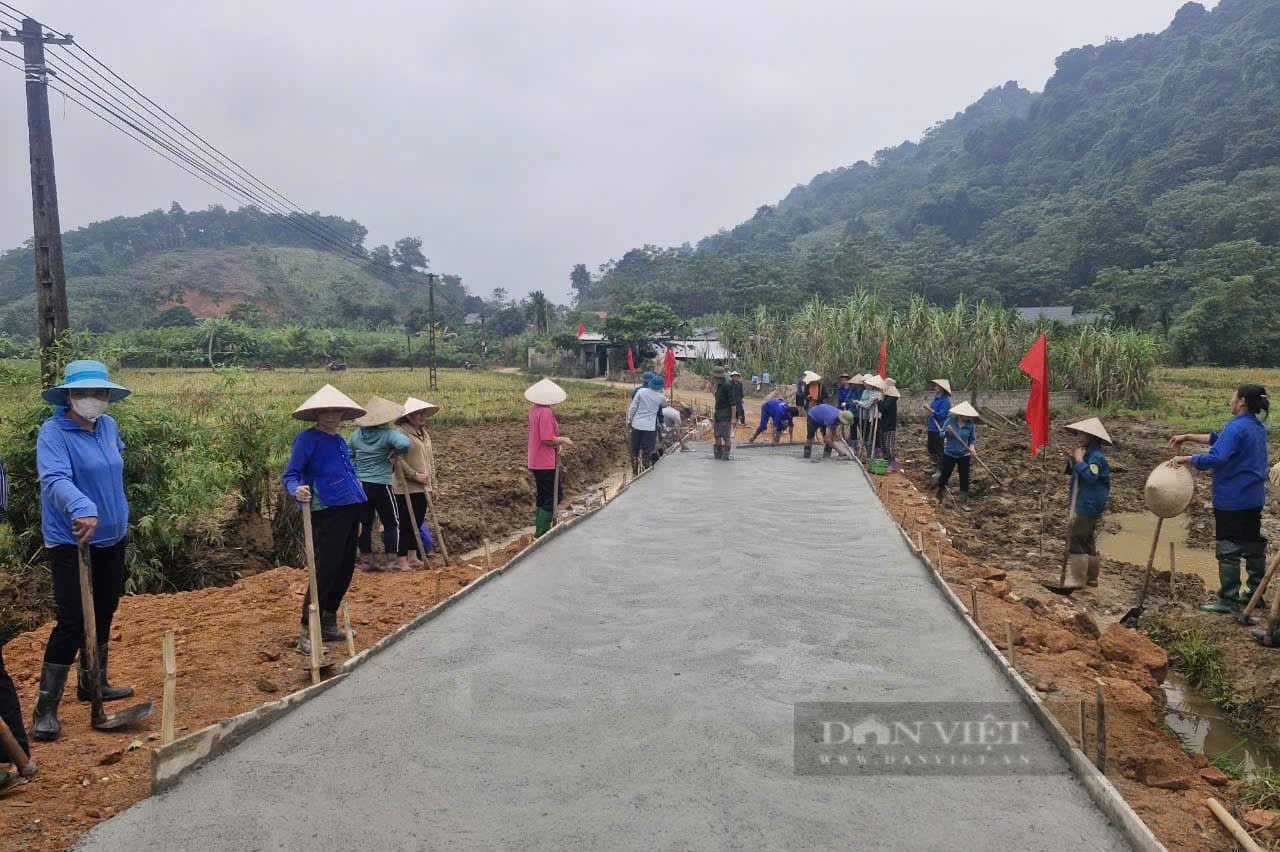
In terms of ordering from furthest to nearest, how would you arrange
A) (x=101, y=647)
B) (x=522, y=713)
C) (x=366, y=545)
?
(x=366, y=545)
(x=101, y=647)
(x=522, y=713)

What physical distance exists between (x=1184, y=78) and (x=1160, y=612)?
7114 cm

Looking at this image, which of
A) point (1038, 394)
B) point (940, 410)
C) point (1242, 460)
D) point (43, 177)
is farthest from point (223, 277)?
point (1242, 460)

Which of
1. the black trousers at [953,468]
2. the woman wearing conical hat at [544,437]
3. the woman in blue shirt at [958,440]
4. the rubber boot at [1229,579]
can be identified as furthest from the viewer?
the black trousers at [953,468]

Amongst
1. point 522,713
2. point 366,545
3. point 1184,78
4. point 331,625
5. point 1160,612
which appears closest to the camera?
point 522,713

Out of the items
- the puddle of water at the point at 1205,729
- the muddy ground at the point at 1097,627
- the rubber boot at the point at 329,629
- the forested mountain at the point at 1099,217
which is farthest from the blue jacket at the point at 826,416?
the forested mountain at the point at 1099,217

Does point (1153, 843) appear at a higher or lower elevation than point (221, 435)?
lower

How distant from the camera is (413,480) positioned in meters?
6.03

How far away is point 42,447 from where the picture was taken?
3.16m

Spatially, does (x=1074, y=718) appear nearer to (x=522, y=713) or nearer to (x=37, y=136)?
(x=522, y=713)

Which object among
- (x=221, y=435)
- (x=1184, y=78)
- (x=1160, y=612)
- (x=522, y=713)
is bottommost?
(x=1160, y=612)

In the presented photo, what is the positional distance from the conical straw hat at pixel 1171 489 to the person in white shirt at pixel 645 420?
5.47 m

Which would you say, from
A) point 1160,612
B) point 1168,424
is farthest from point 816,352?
point 1160,612

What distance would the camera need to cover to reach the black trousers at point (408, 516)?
6242 mm

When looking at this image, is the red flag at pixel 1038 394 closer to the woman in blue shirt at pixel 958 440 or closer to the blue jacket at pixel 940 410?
the woman in blue shirt at pixel 958 440
